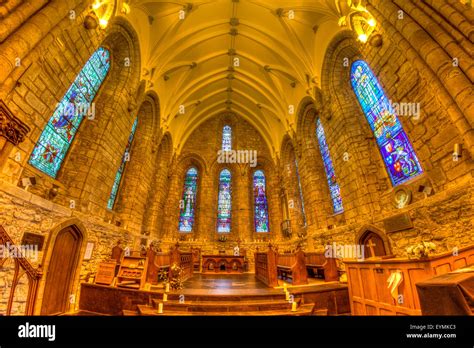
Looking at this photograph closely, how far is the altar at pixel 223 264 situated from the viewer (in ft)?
39.7

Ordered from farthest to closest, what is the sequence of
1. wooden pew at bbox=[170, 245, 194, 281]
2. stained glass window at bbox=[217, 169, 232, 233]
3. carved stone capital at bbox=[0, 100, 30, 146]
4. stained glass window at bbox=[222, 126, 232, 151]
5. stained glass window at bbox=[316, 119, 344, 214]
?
stained glass window at bbox=[222, 126, 232, 151], stained glass window at bbox=[217, 169, 232, 233], stained glass window at bbox=[316, 119, 344, 214], wooden pew at bbox=[170, 245, 194, 281], carved stone capital at bbox=[0, 100, 30, 146]

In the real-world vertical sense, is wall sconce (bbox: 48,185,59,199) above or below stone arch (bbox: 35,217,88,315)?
above

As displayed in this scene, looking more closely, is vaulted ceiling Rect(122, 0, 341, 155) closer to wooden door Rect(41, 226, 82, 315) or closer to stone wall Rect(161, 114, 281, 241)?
stone wall Rect(161, 114, 281, 241)

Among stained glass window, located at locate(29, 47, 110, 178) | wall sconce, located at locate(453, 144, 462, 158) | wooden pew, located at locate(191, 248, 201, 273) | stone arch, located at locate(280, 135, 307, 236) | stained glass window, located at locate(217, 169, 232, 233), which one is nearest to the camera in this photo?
wall sconce, located at locate(453, 144, 462, 158)

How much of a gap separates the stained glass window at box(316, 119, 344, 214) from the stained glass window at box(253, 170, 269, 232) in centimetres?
638

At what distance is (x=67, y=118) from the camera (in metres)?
6.87

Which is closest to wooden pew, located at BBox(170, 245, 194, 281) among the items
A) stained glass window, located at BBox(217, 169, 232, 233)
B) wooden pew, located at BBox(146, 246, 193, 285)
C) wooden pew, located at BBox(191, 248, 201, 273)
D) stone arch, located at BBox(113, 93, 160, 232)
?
wooden pew, located at BBox(146, 246, 193, 285)

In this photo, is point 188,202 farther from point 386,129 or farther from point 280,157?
point 386,129

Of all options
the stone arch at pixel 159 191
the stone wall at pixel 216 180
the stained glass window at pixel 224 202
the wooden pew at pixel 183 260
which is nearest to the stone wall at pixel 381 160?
the stone wall at pixel 216 180

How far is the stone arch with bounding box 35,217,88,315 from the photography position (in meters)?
5.04

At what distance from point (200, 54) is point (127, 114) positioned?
23.8 feet

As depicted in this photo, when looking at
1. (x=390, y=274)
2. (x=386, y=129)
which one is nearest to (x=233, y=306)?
(x=390, y=274)

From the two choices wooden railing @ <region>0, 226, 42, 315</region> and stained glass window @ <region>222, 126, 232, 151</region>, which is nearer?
wooden railing @ <region>0, 226, 42, 315</region>

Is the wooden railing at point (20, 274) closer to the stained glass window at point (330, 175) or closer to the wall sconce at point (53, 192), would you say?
the wall sconce at point (53, 192)
